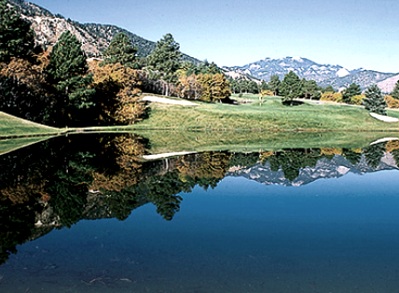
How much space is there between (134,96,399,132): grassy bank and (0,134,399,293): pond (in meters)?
42.8

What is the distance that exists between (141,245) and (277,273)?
3676mm

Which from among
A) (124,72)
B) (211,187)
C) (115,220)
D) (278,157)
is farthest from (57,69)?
(115,220)

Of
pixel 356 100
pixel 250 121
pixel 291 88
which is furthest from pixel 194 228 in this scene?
pixel 356 100

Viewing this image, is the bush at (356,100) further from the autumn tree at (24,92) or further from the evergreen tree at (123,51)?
the autumn tree at (24,92)

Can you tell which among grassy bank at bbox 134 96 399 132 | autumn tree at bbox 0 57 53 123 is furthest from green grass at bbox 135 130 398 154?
grassy bank at bbox 134 96 399 132

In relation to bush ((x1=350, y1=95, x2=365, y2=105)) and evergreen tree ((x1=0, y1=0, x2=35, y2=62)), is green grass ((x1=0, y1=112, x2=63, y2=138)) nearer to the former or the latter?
evergreen tree ((x1=0, y1=0, x2=35, y2=62))

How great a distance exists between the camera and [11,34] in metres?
57.1

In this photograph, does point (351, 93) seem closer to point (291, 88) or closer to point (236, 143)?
point (291, 88)

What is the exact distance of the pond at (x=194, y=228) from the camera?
28.3ft

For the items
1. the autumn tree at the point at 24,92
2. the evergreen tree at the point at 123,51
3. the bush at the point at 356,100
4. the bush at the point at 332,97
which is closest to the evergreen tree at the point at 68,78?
the autumn tree at the point at 24,92

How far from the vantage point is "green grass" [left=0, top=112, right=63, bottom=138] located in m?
43.0

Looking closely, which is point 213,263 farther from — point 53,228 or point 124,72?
point 124,72

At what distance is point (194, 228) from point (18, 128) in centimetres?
3834

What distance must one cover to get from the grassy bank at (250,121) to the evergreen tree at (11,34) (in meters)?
19.8
